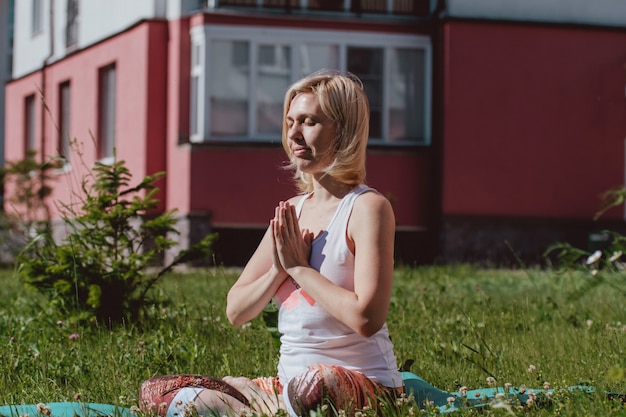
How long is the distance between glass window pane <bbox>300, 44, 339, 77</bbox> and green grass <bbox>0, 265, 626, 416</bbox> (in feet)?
32.3

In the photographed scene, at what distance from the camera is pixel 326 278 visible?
3406mm

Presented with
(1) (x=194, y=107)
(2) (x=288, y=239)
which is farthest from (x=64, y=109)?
(2) (x=288, y=239)

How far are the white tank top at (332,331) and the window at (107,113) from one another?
53.4 ft

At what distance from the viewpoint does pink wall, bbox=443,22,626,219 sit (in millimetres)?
16781

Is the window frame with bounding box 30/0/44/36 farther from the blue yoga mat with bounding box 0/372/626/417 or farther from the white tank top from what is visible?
the white tank top

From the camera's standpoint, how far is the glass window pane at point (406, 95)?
17328 millimetres

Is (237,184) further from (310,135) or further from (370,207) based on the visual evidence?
(370,207)

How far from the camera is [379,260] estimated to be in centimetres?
331

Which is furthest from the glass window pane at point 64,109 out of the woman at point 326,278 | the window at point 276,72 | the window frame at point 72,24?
the woman at point 326,278

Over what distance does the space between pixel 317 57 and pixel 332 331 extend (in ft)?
45.5

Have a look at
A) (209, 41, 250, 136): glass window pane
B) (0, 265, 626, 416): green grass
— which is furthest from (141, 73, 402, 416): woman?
(209, 41, 250, 136): glass window pane

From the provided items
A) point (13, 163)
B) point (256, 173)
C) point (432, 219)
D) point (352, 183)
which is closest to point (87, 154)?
point (13, 163)

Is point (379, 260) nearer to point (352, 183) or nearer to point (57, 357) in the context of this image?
point (352, 183)

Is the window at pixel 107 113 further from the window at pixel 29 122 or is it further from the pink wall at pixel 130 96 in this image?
the window at pixel 29 122
